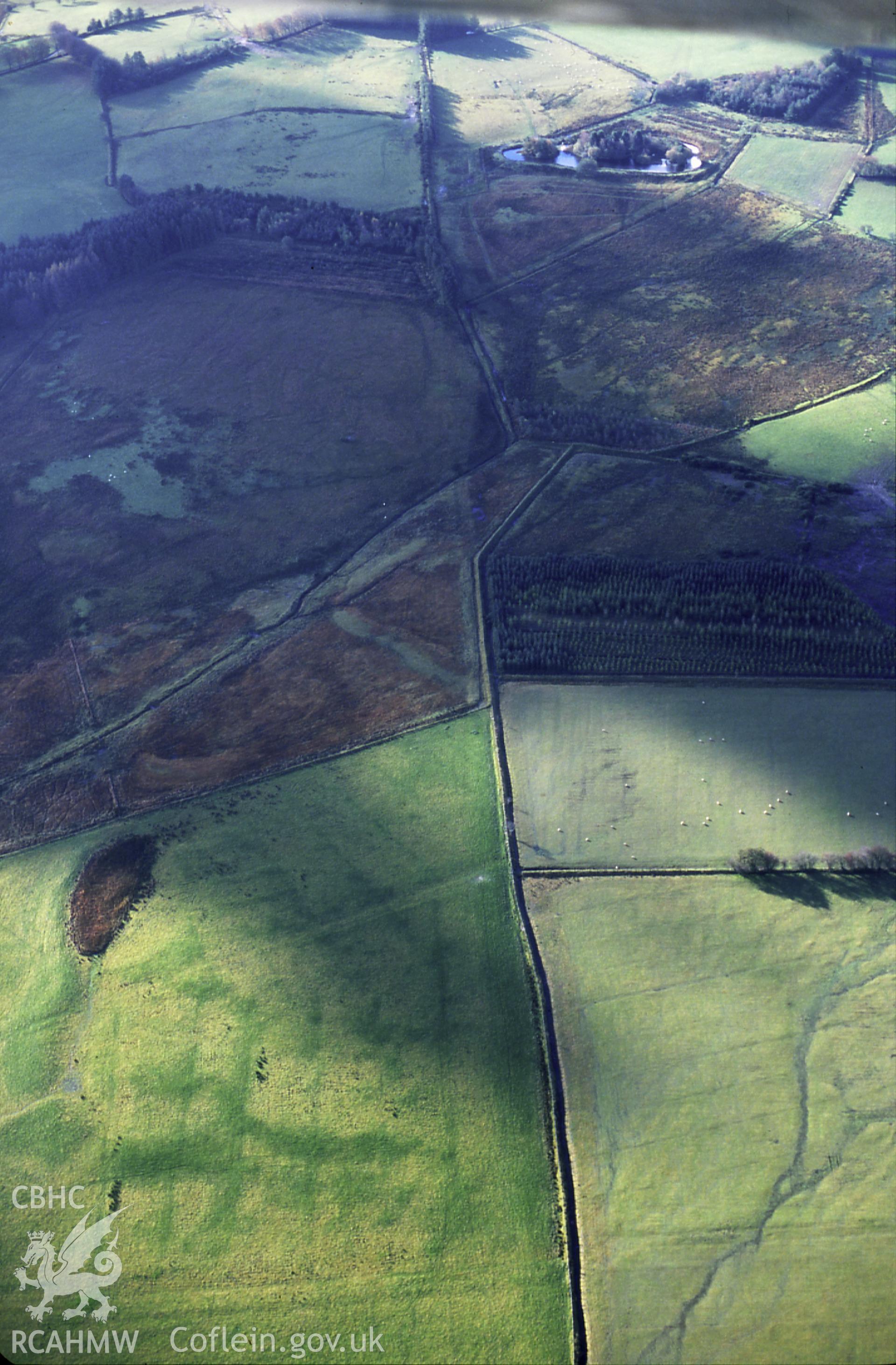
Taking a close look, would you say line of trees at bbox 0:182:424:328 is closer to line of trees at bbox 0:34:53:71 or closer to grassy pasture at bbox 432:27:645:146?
grassy pasture at bbox 432:27:645:146

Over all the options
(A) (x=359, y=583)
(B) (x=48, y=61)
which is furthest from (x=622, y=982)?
(B) (x=48, y=61)

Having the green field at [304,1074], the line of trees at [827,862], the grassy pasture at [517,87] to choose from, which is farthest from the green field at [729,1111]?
the grassy pasture at [517,87]

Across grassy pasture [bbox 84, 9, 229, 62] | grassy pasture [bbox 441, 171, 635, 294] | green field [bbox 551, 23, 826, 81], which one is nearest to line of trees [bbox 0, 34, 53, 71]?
grassy pasture [bbox 84, 9, 229, 62]

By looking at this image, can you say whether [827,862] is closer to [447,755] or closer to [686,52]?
[447,755]

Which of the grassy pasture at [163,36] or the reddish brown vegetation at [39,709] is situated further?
the grassy pasture at [163,36]

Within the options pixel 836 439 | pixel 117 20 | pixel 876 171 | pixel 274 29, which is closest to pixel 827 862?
pixel 836 439

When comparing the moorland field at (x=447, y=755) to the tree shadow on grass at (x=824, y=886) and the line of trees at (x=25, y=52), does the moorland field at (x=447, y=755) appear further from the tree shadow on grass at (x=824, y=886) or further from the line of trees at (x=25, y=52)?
the line of trees at (x=25, y=52)
